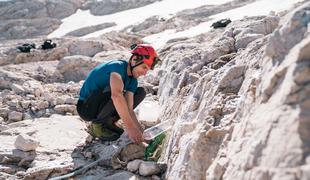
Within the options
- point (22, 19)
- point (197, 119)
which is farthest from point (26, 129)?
point (22, 19)

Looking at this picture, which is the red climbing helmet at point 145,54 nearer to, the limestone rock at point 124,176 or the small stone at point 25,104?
the limestone rock at point 124,176

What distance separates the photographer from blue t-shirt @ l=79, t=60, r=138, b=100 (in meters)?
4.55

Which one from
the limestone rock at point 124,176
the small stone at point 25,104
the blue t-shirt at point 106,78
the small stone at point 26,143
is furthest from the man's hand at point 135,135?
the small stone at point 25,104

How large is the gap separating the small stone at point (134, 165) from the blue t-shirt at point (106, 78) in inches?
39.8

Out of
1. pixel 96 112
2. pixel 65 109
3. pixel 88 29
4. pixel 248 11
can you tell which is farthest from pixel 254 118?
pixel 88 29

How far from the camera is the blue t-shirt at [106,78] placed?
14.9 feet

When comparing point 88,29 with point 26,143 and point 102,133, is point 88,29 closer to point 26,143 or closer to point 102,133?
point 102,133

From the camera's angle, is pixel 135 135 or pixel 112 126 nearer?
pixel 135 135

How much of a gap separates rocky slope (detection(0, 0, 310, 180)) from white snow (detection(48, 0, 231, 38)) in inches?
1075

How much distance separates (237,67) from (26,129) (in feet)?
11.8

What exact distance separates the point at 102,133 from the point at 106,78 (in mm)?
814

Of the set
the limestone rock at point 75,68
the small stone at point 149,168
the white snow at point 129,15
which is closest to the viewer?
the small stone at point 149,168

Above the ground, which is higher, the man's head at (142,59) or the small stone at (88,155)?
the man's head at (142,59)

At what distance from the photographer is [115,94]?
4387mm
